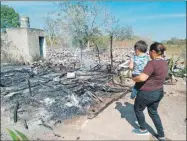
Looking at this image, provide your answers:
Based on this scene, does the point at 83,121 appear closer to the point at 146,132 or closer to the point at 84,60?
the point at 146,132

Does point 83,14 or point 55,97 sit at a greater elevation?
point 83,14

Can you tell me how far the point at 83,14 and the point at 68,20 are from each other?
172cm

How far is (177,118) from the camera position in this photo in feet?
16.2

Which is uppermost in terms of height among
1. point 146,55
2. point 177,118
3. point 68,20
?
point 68,20

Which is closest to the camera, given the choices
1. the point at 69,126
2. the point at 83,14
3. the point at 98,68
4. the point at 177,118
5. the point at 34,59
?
the point at 69,126

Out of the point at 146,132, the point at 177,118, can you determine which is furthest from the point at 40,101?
the point at 177,118

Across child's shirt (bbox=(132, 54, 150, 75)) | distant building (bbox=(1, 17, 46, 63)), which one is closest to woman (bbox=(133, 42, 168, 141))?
child's shirt (bbox=(132, 54, 150, 75))

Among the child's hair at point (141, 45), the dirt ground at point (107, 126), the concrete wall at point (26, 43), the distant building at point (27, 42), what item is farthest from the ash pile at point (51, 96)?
the distant building at point (27, 42)

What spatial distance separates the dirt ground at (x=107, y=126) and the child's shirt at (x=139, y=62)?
1.07 metres

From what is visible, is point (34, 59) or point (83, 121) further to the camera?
point (34, 59)

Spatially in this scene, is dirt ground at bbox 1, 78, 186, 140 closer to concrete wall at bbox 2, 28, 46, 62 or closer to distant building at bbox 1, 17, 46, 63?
concrete wall at bbox 2, 28, 46, 62

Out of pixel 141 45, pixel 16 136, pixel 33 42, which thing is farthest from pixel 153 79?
pixel 33 42

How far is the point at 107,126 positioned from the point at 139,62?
1.34m

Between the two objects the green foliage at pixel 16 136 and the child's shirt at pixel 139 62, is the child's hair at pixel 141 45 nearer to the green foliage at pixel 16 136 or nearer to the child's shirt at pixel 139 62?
the child's shirt at pixel 139 62
